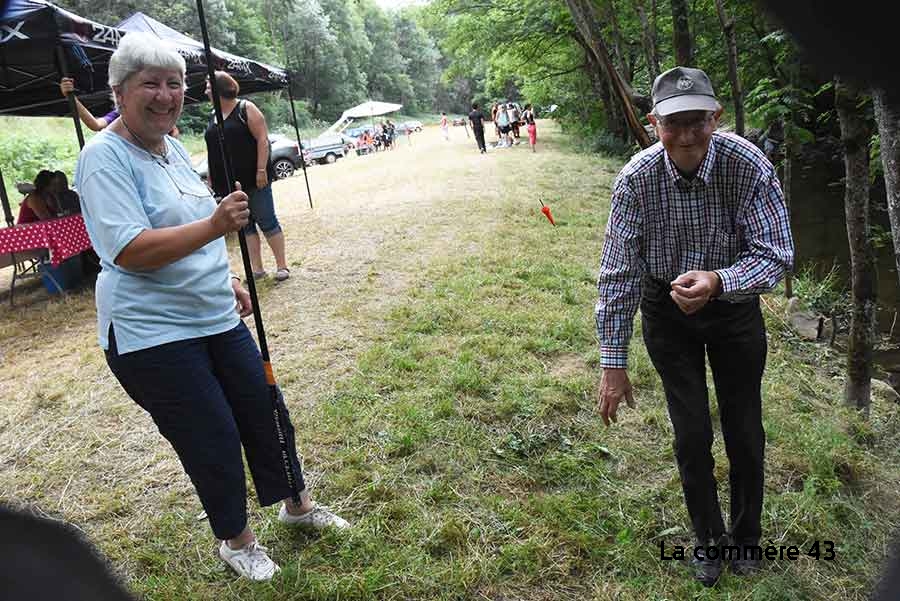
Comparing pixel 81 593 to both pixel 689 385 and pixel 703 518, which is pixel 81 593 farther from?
pixel 703 518

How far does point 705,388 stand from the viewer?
2506 millimetres

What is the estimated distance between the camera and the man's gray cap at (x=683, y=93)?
220 cm

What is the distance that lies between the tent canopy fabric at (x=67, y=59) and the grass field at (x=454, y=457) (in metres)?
2.72

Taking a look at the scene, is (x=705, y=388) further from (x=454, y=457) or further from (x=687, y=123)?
(x=454, y=457)

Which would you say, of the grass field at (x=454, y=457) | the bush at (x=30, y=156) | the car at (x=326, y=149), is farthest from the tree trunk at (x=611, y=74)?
the car at (x=326, y=149)

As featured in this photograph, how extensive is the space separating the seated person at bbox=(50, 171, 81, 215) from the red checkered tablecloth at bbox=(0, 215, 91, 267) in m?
0.68

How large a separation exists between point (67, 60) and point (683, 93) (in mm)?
7437

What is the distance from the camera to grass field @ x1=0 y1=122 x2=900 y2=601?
263 cm


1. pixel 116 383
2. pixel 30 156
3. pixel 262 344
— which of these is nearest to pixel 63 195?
pixel 116 383

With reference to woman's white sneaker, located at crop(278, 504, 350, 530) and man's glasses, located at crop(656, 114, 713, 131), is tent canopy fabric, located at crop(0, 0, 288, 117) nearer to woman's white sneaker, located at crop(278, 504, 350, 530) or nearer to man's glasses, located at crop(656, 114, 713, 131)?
woman's white sneaker, located at crop(278, 504, 350, 530)

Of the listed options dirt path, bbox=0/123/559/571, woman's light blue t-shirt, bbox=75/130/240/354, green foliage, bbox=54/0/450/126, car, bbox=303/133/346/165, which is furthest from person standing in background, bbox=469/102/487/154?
woman's light blue t-shirt, bbox=75/130/240/354

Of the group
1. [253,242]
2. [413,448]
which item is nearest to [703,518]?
[413,448]

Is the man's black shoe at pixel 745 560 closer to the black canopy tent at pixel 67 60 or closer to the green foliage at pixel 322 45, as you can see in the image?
the black canopy tent at pixel 67 60

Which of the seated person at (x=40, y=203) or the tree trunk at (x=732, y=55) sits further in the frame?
the seated person at (x=40, y=203)
